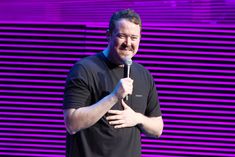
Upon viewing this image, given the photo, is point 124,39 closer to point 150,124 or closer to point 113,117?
point 113,117

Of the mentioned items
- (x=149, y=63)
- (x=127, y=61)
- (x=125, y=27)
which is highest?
(x=125, y=27)

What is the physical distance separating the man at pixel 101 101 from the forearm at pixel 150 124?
0.01 m

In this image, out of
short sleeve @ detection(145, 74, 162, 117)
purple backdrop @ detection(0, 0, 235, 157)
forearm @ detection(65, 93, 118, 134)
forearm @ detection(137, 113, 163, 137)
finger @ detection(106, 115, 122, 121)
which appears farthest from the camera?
purple backdrop @ detection(0, 0, 235, 157)

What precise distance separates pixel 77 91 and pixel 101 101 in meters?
0.14

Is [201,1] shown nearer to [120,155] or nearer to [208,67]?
[208,67]

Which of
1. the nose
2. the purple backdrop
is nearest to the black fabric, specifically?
the nose

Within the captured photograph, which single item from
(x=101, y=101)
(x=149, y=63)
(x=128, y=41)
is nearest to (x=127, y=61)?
(x=128, y=41)

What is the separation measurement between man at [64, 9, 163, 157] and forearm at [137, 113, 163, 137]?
0.03ft

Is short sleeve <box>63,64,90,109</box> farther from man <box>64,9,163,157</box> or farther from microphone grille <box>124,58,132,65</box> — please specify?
microphone grille <box>124,58,132,65</box>

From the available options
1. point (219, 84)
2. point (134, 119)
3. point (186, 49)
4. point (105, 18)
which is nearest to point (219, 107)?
point (219, 84)

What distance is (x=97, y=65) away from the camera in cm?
196

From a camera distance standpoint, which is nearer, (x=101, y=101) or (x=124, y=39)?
(x=101, y=101)

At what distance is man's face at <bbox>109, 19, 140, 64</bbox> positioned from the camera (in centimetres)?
193

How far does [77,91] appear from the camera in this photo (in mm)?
1873
